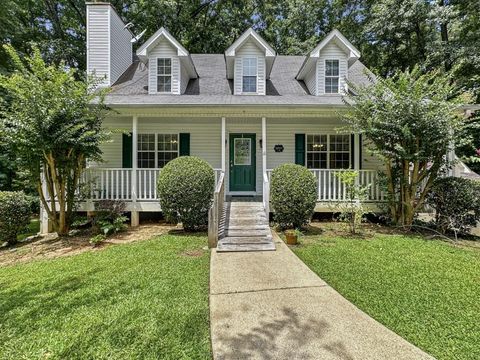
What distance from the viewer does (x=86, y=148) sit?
6.57 m

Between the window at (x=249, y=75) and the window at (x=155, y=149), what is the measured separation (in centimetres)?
313

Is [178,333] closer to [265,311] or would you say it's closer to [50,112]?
[265,311]

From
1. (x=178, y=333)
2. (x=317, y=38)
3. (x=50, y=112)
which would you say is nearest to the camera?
(x=178, y=333)

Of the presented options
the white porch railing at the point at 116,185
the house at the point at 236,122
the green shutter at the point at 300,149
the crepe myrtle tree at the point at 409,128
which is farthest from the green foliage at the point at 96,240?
the crepe myrtle tree at the point at 409,128

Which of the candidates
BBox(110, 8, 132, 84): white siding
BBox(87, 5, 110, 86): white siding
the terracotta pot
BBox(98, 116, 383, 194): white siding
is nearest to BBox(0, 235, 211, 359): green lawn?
the terracotta pot

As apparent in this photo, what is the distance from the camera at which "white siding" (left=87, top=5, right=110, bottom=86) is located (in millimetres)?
9812

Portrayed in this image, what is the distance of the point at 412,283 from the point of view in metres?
3.79

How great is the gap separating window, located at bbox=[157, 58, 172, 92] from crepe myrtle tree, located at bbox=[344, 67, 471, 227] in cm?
619

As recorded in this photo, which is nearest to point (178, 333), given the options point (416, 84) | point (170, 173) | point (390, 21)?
→ point (170, 173)

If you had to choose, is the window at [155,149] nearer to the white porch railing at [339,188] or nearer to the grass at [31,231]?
the grass at [31,231]

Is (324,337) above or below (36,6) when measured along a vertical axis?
below

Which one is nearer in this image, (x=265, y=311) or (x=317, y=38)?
(x=265, y=311)

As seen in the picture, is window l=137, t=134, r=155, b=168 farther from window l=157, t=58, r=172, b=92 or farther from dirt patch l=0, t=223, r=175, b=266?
dirt patch l=0, t=223, r=175, b=266

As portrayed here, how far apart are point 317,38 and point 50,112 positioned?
665 inches
